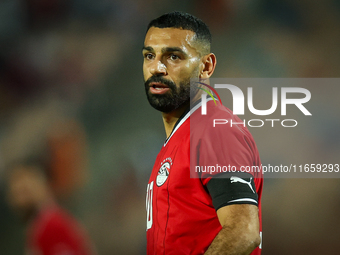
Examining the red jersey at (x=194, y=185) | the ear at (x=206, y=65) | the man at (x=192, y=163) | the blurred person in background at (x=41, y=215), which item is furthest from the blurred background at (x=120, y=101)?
the red jersey at (x=194, y=185)

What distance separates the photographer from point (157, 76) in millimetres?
1288

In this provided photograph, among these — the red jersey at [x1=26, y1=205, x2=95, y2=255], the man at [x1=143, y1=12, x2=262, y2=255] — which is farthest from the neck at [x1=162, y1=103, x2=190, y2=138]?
the red jersey at [x1=26, y1=205, x2=95, y2=255]

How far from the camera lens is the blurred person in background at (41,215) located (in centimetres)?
184

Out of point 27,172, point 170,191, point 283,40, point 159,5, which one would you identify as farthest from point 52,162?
point 283,40

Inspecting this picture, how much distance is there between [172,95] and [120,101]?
1.53 m

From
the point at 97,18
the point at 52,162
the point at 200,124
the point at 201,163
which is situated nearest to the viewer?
the point at 201,163

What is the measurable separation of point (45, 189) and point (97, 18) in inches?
56.1

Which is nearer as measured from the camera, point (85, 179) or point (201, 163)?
point (201, 163)

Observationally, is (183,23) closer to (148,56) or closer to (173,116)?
(148,56)

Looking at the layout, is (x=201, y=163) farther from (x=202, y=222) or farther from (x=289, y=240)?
(x=289, y=240)

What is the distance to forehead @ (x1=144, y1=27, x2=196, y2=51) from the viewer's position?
4.19 feet

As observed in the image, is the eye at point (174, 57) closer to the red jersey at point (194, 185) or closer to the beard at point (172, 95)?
the beard at point (172, 95)

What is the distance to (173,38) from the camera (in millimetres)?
1280

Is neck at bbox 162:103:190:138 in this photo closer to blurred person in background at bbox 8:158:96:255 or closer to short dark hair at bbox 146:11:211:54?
short dark hair at bbox 146:11:211:54
